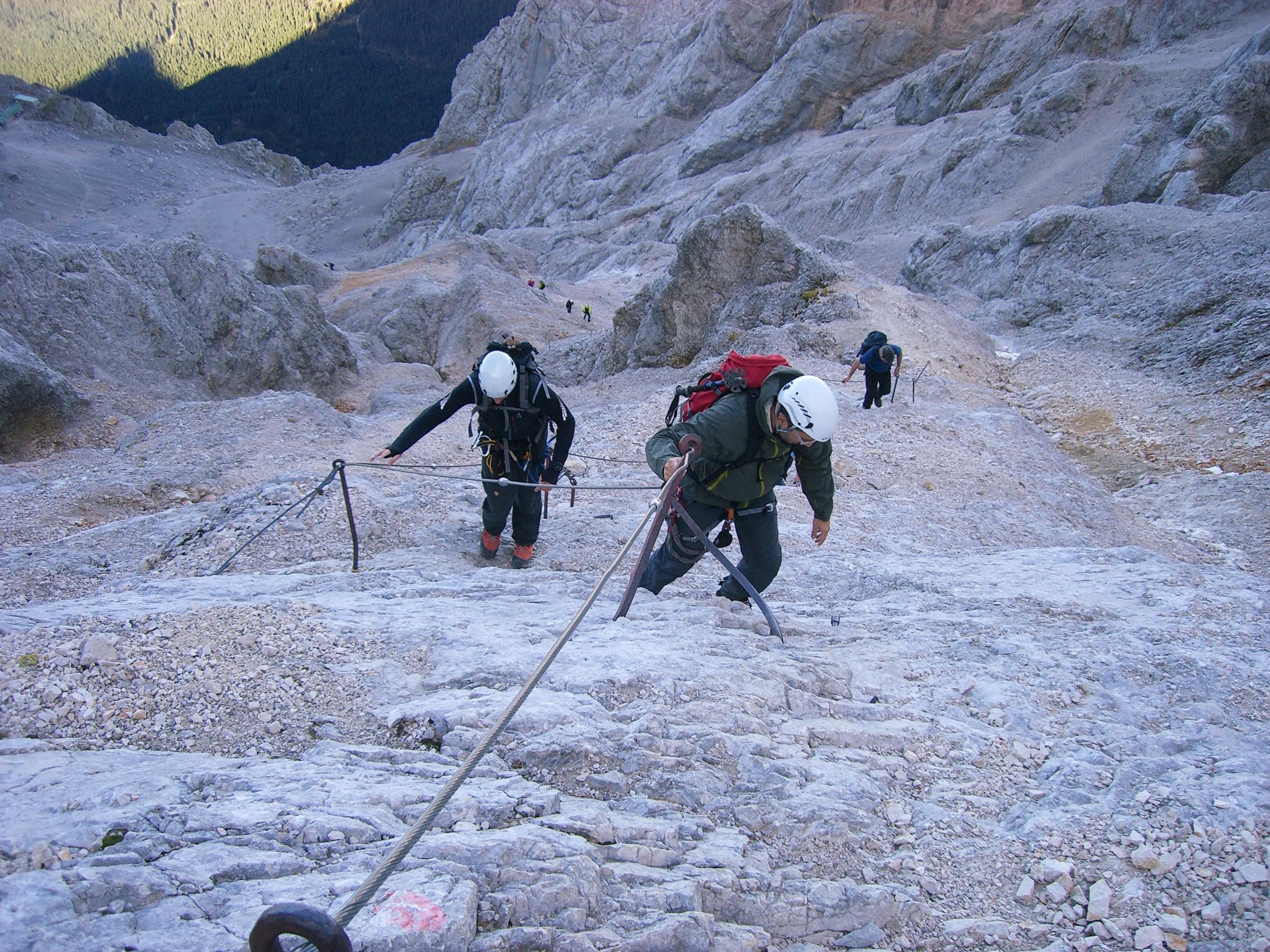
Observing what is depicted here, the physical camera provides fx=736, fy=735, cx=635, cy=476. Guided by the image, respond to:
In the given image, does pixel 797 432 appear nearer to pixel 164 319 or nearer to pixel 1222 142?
pixel 164 319

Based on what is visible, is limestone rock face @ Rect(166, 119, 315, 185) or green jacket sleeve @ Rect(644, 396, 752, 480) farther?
limestone rock face @ Rect(166, 119, 315, 185)

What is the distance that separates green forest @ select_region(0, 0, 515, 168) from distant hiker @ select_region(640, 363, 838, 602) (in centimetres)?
10679

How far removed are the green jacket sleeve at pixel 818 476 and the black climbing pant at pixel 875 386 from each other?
22.8ft

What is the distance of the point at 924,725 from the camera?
11.3ft

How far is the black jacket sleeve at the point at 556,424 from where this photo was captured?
20.1ft

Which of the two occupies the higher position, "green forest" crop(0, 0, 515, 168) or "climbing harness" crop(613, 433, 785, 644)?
"green forest" crop(0, 0, 515, 168)

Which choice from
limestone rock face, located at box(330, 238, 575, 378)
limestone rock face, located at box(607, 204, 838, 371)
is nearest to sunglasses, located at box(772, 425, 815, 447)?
limestone rock face, located at box(607, 204, 838, 371)

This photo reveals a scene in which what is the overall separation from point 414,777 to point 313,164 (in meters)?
112

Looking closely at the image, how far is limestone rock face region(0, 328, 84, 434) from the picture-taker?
12.4 m

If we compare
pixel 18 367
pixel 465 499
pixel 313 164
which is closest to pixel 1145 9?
pixel 465 499

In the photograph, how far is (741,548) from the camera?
190 inches

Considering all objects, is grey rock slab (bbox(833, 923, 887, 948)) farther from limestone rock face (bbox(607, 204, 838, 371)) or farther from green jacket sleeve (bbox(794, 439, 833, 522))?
limestone rock face (bbox(607, 204, 838, 371))

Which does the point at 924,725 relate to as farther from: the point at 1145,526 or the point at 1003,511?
the point at 1145,526

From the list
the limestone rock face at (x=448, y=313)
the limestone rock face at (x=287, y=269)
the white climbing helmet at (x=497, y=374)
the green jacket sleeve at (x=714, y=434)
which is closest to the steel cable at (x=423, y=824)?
the green jacket sleeve at (x=714, y=434)
